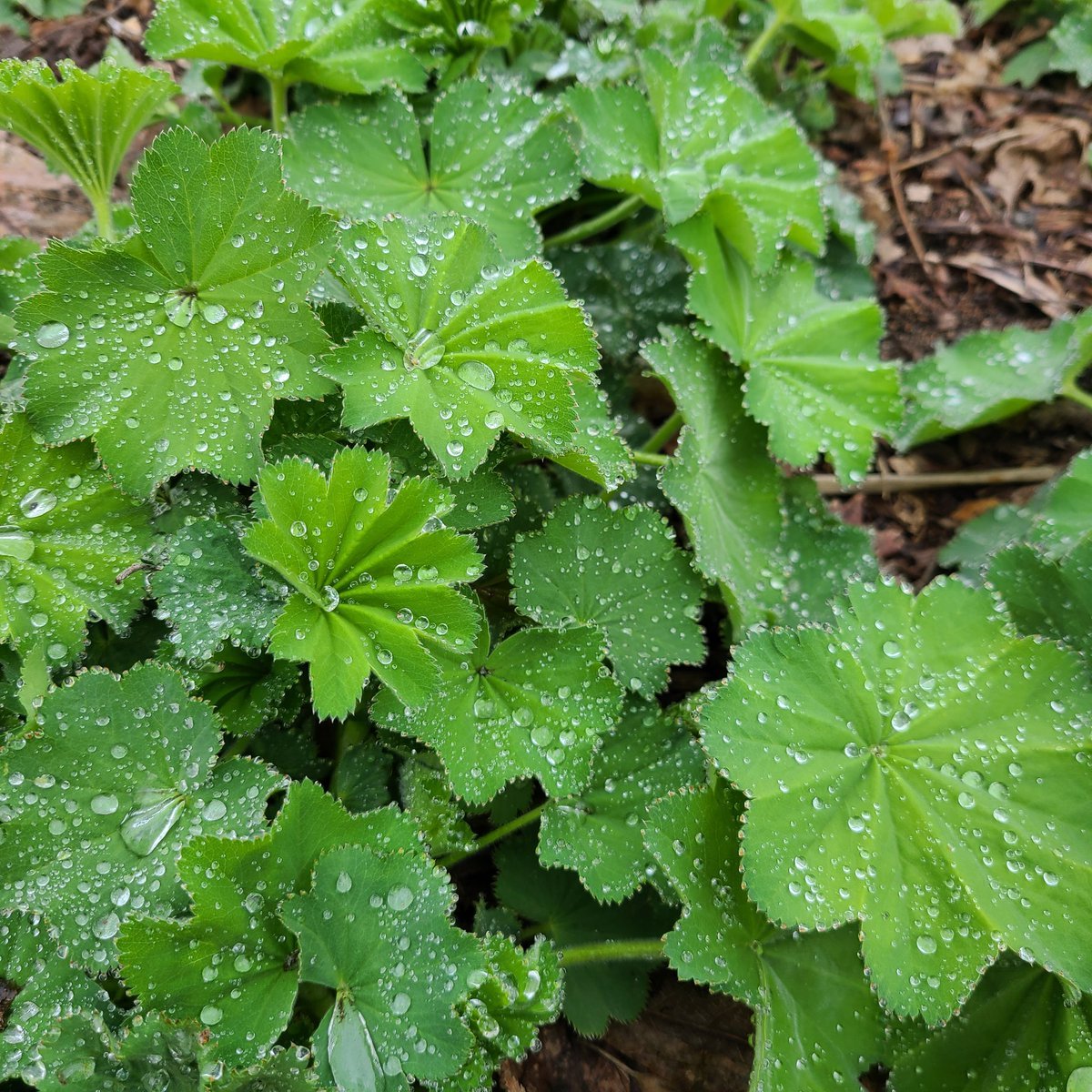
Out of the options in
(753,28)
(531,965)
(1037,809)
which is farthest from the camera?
(753,28)

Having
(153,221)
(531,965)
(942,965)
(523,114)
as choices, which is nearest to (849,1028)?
(942,965)

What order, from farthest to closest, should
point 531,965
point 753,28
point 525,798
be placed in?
point 753,28 < point 525,798 < point 531,965

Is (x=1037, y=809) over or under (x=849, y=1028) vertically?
over

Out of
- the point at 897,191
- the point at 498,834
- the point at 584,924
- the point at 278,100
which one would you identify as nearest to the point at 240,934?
the point at 498,834

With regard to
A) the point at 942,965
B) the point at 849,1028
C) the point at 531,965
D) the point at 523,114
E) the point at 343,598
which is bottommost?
the point at 849,1028

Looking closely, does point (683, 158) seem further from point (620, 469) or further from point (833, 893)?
point (833, 893)

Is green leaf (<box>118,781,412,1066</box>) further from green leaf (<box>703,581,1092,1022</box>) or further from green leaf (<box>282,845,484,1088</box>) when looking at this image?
green leaf (<box>703,581,1092,1022</box>)

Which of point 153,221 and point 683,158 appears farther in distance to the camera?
point 683,158
